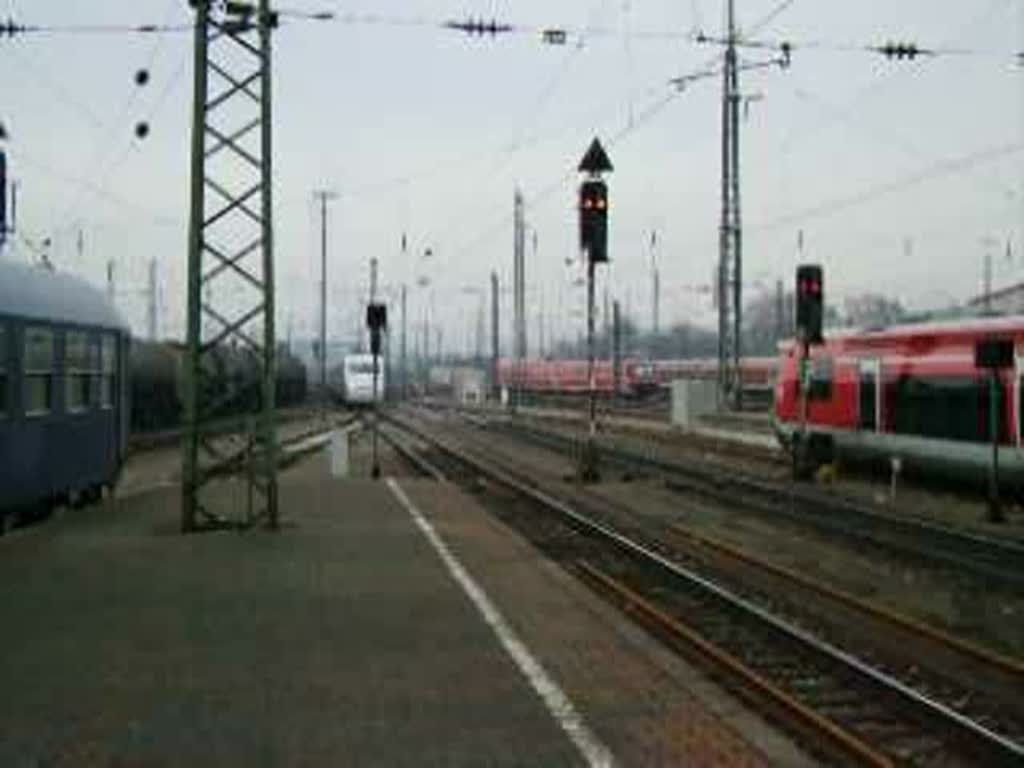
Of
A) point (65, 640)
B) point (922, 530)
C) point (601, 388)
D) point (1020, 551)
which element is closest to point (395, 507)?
point (922, 530)

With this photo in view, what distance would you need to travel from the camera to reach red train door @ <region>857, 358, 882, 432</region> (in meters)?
33.8

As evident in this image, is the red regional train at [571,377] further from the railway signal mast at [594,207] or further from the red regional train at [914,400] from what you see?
the railway signal mast at [594,207]

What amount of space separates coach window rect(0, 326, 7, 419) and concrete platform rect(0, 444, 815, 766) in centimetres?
143

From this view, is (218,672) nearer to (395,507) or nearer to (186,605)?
(186,605)

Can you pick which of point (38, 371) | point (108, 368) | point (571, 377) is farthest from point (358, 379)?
point (38, 371)

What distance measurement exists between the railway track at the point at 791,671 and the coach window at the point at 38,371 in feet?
20.3

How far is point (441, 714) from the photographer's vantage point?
416 inches

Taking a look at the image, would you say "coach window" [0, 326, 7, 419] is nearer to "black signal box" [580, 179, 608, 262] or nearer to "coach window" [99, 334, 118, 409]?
"coach window" [99, 334, 118, 409]

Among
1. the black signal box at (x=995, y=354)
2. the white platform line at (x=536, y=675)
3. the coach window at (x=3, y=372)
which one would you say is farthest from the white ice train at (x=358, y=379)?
the white platform line at (x=536, y=675)

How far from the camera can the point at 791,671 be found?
13117 mm

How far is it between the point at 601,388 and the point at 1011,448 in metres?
88.0

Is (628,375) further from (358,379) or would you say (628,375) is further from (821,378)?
(821,378)

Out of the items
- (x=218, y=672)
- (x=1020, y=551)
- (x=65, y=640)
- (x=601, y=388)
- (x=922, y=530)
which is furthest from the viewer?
(x=601, y=388)

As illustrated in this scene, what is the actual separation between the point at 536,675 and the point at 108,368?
15.1 m
